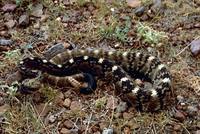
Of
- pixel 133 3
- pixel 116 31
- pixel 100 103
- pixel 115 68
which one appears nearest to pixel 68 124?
pixel 100 103

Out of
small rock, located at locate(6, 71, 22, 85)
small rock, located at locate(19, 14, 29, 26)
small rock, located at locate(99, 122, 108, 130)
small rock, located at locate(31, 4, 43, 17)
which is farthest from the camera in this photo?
small rock, located at locate(31, 4, 43, 17)

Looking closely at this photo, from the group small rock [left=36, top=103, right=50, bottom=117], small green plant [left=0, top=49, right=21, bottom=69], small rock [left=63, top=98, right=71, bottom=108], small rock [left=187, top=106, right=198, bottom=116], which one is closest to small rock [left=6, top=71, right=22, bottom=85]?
small green plant [left=0, top=49, right=21, bottom=69]

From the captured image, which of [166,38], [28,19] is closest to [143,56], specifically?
[166,38]

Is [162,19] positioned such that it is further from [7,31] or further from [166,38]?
[7,31]

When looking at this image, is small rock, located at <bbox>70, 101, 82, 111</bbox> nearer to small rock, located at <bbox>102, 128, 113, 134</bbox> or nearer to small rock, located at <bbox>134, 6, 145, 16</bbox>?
small rock, located at <bbox>102, 128, 113, 134</bbox>

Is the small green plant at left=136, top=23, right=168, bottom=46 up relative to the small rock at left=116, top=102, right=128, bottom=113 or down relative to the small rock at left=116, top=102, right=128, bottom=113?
up

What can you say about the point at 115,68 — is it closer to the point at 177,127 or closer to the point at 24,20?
the point at 177,127
